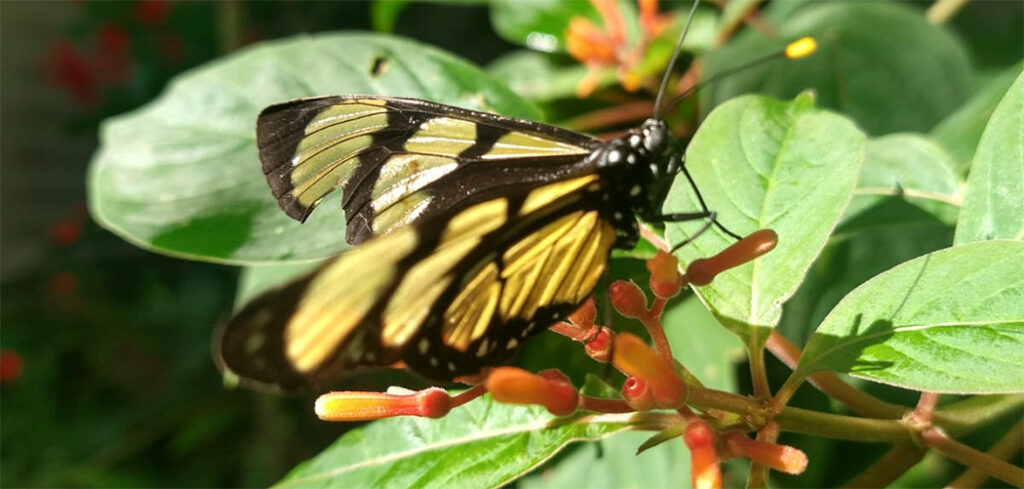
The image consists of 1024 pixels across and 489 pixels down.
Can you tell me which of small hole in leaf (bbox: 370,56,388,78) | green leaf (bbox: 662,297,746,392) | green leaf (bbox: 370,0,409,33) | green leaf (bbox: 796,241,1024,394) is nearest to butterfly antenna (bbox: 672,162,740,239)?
green leaf (bbox: 796,241,1024,394)

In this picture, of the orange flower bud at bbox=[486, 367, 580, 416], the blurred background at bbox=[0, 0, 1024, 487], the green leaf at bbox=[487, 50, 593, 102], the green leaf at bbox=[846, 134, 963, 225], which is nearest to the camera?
Result: the orange flower bud at bbox=[486, 367, 580, 416]

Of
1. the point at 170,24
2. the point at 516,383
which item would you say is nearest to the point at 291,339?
the point at 516,383

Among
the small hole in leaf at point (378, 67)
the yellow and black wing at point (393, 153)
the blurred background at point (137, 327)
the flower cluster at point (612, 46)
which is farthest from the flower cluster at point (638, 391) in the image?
the blurred background at point (137, 327)

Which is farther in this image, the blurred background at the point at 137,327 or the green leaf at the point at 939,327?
the blurred background at the point at 137,327

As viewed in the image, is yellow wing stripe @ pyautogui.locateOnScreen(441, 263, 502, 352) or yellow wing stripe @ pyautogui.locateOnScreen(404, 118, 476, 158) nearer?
yellow wing stripe @ pyautogui.locateOnScreen(441, 263, 502, 352)

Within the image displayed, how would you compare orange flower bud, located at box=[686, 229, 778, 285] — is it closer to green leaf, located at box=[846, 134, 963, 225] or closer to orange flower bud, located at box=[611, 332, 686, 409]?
orange flower bud, located at box=[611, 332, 686, 409]

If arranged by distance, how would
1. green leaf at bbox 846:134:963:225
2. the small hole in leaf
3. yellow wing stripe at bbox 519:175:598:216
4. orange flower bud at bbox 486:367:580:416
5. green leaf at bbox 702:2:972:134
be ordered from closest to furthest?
orange flower bud at bbox 486:367:580:416
yellow wing stripe at bbox 519:175:598:216
green leaf at bbox 846:134:963:225
the small hole in leaf
green leaf at bbox 702:2:972:134

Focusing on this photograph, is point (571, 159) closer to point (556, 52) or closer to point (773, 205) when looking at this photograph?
point (773, 205)

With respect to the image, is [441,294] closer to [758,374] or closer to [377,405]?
[377,405]

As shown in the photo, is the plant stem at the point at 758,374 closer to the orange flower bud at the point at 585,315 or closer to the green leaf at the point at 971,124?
the orange flower bud at the point at 585,315
